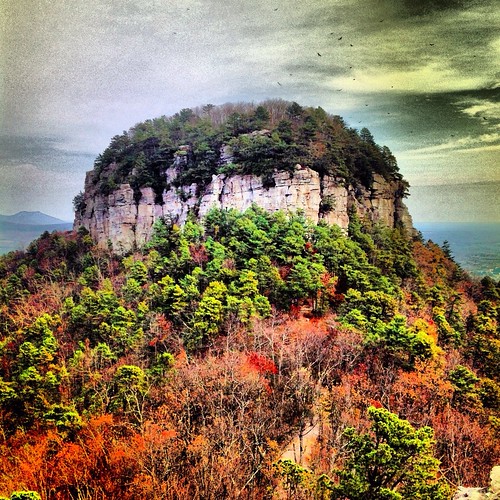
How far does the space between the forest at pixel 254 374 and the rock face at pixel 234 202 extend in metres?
1.51

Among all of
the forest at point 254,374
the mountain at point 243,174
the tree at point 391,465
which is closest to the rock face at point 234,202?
the mountain at point 243,174

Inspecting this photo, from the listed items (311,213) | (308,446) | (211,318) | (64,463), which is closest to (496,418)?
(308,446)

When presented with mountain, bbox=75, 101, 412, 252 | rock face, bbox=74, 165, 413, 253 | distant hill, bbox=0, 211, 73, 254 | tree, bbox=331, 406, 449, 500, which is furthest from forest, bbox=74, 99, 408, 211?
tree, bbox=331, 406, 449, 500

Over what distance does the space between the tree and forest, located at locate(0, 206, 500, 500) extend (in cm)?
3

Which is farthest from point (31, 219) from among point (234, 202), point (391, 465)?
point (391, 465)

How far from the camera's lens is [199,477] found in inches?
309

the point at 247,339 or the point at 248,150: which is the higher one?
the point at 248,150

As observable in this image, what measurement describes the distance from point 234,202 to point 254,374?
1356 cm

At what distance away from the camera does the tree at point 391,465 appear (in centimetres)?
596

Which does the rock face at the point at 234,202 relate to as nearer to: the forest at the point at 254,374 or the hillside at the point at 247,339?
the hillside at the point at 247,339

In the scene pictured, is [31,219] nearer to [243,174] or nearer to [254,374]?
[243,174]

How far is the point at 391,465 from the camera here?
6035mm

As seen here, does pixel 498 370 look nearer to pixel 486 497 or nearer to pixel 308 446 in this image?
pixel 308 446

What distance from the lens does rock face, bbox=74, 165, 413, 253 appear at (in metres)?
22.9
